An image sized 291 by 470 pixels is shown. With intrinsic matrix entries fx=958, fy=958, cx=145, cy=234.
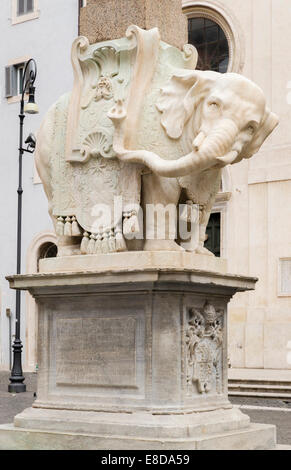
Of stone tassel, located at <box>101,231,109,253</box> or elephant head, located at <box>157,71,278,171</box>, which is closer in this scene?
elephant head, located at <box>157,71,278,171</box>

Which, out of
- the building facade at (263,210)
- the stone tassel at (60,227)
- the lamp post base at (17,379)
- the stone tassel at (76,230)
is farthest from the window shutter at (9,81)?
the stone tassel at (76,230)

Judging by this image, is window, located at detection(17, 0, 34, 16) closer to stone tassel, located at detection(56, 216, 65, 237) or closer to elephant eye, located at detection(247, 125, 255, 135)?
stone tassel, located at detection(56, 216, 65, 237)

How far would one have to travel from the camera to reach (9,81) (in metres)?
28.5

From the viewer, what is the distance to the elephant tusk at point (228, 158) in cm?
750

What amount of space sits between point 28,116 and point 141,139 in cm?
2039

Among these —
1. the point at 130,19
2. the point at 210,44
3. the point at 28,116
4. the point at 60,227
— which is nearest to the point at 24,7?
the point at 28,116

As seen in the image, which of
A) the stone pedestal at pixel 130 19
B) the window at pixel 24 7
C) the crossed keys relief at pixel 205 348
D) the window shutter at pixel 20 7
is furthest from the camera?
the window shutter at pixel 20 7

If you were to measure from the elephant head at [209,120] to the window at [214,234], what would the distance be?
15.1 meters

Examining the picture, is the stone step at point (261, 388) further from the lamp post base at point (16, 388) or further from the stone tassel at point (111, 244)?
the stone tassel at point (111, 244)

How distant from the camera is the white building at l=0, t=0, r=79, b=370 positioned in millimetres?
27094

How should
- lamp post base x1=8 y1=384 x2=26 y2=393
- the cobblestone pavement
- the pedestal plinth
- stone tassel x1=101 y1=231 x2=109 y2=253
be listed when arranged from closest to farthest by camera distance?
the pedestal plinth, stone tassel x1=101 y1=231 x2=109 y2=253, the cobblestone pavement, lamp post base x1=8 y1=384 x2=26 y2=393

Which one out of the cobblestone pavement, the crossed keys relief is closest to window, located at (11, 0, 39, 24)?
the cobblestone pavement

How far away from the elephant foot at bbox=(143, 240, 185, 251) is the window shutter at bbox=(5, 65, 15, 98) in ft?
70.7
